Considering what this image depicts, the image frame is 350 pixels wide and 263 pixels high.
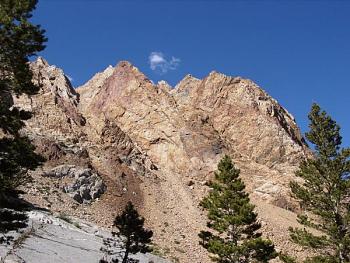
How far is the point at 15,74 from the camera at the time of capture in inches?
682

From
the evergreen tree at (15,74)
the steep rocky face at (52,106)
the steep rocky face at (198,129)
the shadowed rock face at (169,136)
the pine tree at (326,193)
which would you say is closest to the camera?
the evergreen tree at (15,74)

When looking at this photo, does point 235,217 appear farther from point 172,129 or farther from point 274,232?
point 172,129

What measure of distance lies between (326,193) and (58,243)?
19.7 meters

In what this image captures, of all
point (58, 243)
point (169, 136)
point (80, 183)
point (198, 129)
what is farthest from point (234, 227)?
point (198, 129)

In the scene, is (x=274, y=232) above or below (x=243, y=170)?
below

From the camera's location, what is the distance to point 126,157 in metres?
75.2

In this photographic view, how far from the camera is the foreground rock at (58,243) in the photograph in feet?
85.8

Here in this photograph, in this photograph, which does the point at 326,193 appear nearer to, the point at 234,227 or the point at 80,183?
the point at 234,227

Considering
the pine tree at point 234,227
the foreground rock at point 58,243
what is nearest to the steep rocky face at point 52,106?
the foreground rock at point 58,243

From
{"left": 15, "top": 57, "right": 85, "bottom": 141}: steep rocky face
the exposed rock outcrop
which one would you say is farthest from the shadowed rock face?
the exposed rock outcrop

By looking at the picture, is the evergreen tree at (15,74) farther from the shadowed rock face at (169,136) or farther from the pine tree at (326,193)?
the shadowed rock face at (169,136)

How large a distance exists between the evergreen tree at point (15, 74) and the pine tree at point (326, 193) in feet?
55.3

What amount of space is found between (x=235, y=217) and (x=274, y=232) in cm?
3131

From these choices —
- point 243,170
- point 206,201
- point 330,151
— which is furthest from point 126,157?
point 330,151
